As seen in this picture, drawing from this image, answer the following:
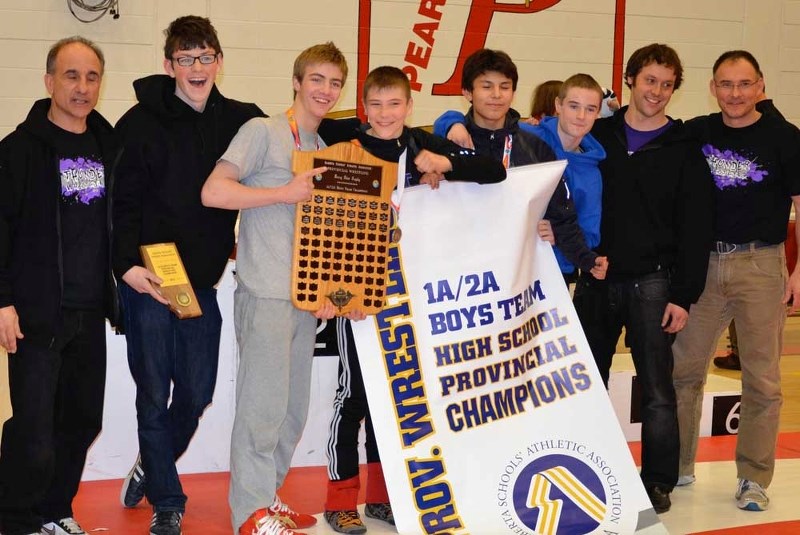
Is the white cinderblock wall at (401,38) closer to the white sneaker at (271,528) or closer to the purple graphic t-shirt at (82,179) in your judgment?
the purple graphic t-shirt at (82,179)

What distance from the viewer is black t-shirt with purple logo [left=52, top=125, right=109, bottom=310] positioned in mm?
3395

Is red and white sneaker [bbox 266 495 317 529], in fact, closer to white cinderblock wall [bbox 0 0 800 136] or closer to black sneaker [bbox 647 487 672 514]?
black sneaker [bbox 647 487 672 514]

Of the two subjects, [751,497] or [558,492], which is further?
[751,497]

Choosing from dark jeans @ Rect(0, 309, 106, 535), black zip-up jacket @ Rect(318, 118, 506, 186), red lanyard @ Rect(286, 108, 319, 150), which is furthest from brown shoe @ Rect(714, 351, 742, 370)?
dark jeans @ Rect(0, 309, 106, 535)

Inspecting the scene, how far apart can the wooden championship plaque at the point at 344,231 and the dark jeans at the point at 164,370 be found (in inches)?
20.1

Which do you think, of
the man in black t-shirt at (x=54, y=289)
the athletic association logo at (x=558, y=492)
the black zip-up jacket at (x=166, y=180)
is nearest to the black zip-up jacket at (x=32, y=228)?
the man in black t-shirt at (x=54, y=289)

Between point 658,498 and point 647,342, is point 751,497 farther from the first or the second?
point 647,342

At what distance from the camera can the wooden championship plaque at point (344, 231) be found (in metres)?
3.35

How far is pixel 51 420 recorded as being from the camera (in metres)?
3.37

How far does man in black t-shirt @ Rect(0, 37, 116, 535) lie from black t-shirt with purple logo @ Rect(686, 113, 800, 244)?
8.16ft

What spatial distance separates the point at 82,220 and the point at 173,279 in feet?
1.33

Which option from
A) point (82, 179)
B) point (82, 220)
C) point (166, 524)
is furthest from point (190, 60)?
point (166, 524)

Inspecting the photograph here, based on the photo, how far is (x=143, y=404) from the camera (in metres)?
3.56

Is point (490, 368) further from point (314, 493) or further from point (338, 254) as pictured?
point (314, 493)
